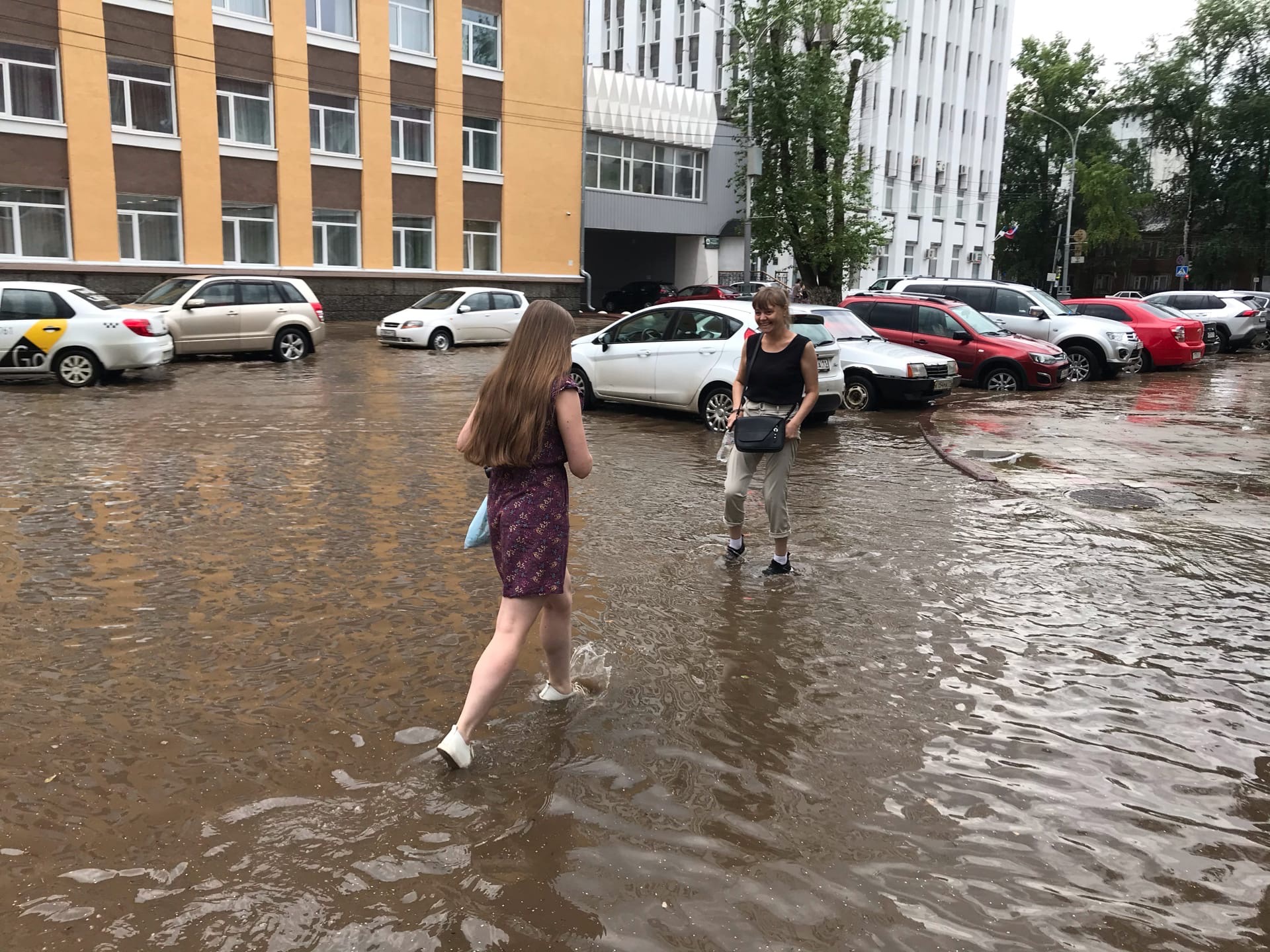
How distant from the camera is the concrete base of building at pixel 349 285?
27.6m

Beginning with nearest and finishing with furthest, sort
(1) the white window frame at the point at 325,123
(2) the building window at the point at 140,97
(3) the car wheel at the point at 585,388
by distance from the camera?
1. (3) the car wheel at the point at 585,388
2. (2) the building window at the point at 140,97
3. (1) the white window frame at the point at 325,123

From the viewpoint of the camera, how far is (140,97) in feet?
92.1

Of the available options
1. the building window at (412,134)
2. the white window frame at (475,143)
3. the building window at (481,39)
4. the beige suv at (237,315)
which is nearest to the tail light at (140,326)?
the beige suv at (237,315)

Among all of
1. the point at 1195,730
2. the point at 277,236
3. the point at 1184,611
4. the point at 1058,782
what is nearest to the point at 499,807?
the point at 1058,782

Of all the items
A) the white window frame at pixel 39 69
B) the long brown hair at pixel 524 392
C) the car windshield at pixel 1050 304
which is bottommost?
the long brown hair at pixel 524 392

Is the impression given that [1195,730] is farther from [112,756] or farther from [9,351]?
[9,351]

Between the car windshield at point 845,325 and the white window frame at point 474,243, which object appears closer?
the car windshield at point 845,325

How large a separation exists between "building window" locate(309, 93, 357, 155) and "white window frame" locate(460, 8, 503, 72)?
4.64 m

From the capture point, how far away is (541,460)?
4027 millimetres

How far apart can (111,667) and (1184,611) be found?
5.73 meters

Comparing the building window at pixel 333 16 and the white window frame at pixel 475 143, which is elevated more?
the building window at pixel 333 16

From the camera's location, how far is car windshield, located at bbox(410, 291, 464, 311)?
84.6 ft

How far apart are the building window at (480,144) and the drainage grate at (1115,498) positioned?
2941cm

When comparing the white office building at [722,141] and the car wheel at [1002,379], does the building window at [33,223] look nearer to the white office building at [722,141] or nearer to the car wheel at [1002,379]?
the white office building at [722,141]
